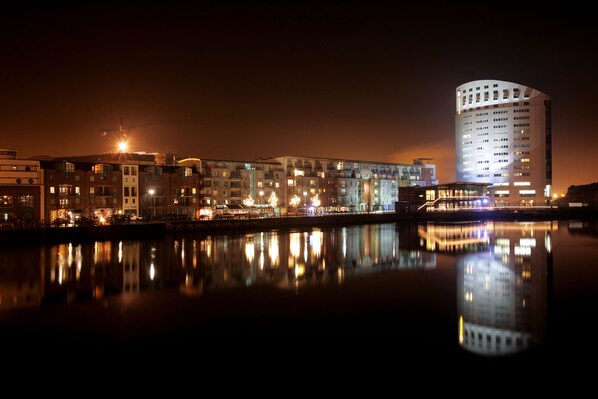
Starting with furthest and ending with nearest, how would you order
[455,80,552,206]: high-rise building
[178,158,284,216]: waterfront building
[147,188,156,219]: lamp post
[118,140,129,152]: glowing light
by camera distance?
[455,80,552,206]: high-rise building
[118,140,129,152]: glowing light
[178,158,284,216]: waterfront building
[147,188,156,219]: lamp post

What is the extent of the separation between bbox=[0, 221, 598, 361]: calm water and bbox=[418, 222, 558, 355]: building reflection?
0.17 feet

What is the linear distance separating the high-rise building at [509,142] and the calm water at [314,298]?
74450 millimetres

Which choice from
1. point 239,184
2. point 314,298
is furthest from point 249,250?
point 239,184

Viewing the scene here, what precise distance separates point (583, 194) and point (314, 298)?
422 ft

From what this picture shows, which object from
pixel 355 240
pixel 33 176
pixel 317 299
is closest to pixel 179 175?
pixel 33 176

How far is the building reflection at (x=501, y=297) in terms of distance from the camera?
39.6 ft

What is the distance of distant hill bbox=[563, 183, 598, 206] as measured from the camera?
4747 inches

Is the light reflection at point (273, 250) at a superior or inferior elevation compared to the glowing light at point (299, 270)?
superior

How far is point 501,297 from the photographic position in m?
16.9

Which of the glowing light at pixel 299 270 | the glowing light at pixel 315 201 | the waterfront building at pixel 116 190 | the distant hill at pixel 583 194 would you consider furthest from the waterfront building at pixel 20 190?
the distant hill at pixel 583 194

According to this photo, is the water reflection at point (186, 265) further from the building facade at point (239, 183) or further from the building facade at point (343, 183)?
the building facade at point (343, 183)

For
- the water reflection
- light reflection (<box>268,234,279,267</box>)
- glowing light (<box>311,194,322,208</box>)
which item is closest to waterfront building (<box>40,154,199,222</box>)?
the water reflection

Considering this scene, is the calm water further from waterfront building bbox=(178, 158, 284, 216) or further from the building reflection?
waterfront building bbox=(178, 158, 284, 216)

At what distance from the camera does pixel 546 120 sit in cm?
10131
